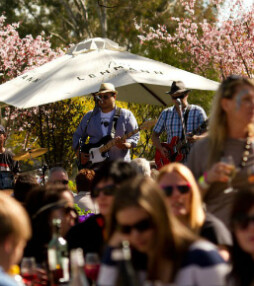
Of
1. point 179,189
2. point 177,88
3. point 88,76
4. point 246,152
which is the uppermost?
point 88,76

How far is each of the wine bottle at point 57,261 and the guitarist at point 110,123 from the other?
486 cm

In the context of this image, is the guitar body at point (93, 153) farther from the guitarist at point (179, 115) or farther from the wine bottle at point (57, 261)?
the wine bottle at point (57, 261)

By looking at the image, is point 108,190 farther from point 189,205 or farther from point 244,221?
point 244,221

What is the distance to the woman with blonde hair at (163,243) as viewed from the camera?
3.09 meters

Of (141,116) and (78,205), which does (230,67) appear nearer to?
(141,116)

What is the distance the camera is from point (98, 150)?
9.48m

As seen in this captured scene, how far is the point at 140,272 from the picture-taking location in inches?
127

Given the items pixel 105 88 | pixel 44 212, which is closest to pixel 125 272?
pixel 44 212

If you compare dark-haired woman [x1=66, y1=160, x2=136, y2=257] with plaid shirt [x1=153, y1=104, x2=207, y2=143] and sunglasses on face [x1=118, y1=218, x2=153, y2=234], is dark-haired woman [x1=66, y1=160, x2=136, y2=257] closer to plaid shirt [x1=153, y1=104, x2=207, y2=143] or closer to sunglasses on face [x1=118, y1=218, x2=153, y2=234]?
sunglasses on face [x1=118, y1=218, x2=153, y2=234]

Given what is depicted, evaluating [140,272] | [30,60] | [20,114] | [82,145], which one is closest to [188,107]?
[82,145]

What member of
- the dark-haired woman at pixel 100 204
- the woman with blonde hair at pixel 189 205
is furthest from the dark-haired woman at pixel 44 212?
the woman with blonde hair at pixel 189 205

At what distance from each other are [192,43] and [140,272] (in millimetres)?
19282

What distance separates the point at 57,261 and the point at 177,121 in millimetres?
4912

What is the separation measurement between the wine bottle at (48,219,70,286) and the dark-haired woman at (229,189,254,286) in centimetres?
113
